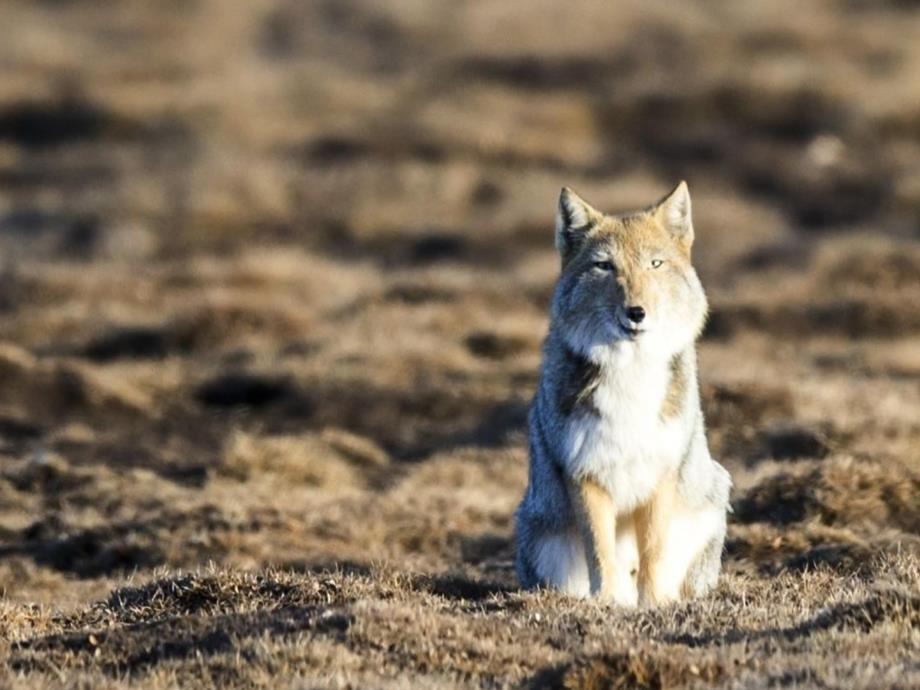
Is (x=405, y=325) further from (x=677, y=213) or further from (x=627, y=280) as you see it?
(x=627, y=280)

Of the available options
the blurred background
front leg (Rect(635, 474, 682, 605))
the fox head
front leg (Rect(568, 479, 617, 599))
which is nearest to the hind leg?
front leg (Rect(635, 474, 682, 605))

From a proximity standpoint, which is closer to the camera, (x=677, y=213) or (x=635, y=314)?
(x=635, y=314)

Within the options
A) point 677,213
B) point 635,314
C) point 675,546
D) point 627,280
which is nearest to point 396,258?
point 677,213

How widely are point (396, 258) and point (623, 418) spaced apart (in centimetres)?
2301

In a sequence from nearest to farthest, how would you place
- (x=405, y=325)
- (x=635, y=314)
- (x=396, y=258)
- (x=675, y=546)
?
(x=635, y=314) → (x=675, y=546) → (x=405, y=325) → (x=396, y=258)

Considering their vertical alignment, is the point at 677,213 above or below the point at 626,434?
above

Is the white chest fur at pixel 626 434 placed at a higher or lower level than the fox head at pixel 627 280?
lower

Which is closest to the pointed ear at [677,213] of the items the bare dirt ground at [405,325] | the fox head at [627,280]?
the fox head at [627,280]

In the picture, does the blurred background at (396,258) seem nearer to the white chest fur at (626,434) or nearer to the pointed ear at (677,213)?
the white chest fur at (626,434)

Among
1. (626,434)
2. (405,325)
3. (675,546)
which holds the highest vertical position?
(626,434)

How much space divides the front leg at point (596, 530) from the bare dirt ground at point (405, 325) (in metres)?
0.54

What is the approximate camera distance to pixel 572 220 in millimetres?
10633

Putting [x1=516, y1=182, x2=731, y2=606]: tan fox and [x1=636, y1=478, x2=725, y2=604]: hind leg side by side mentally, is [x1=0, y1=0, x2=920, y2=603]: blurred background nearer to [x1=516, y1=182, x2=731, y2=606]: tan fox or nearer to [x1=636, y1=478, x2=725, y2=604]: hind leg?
[x1=636, y1=478, x2=725, y2=604]: hind leg

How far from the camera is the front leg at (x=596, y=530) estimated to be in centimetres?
1008
